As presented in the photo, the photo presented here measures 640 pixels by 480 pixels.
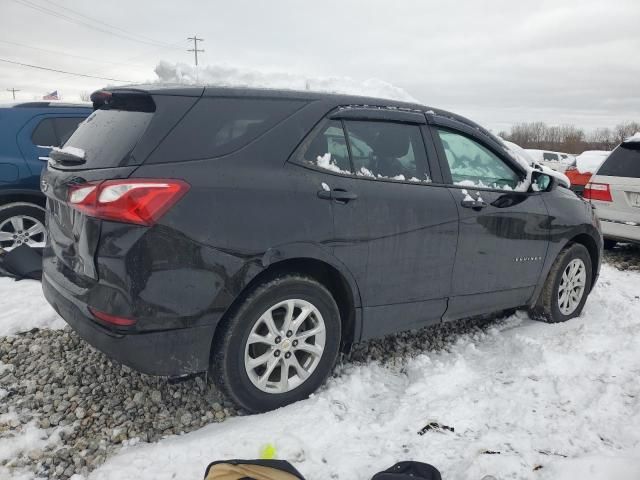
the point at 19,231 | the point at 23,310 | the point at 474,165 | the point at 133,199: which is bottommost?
the point at 23,310

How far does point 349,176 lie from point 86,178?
142 cm

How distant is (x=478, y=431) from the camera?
275 cm

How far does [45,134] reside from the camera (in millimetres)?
5824

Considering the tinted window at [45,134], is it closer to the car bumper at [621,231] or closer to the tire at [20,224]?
the tire at [20,224]

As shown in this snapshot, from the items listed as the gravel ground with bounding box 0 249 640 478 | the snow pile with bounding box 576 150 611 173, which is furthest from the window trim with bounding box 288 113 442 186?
the snow pile with bounding box 576 150 611 173

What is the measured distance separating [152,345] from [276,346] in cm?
67

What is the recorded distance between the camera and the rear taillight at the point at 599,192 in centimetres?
702

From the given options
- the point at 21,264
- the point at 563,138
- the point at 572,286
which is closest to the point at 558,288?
the point at 572,286

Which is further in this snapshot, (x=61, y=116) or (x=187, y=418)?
(x=61, y=116)

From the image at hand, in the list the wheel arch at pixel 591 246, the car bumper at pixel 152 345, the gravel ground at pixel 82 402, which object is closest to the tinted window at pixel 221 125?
the car bumper at pixel 152 345

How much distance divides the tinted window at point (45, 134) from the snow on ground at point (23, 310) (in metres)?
1.85

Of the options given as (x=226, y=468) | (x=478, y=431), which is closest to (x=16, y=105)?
(x=226, y=468)

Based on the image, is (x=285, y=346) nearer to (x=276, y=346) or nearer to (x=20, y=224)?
(x=276, y=346)

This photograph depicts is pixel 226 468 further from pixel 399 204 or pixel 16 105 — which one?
pixel 16 105
